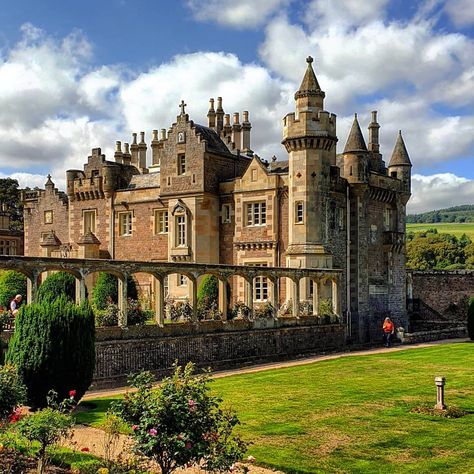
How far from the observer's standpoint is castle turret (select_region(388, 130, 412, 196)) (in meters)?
39.1

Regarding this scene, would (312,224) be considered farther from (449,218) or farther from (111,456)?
(449,218)

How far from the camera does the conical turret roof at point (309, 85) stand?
1221 inches

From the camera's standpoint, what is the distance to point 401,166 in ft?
129

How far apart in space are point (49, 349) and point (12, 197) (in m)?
62.7

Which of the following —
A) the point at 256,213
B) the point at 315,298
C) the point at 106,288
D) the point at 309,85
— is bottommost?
the point at 315,298

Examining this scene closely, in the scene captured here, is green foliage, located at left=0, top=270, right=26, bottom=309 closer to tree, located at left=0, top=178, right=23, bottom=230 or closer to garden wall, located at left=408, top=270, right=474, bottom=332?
garden wall, located at left=408, top=270, right=474, bottom=332

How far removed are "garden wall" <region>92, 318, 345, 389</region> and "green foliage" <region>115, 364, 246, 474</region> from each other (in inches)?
426

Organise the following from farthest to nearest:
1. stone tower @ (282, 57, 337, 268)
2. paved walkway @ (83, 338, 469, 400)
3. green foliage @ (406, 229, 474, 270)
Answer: green foliage @ (406, 229, 474, 270), stone tower @ (282, 57, 337, 268), paved walkway @ (83, 338, 469, 400)

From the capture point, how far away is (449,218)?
182 m

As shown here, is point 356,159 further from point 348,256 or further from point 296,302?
point 296,302

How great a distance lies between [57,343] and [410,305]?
3701cm

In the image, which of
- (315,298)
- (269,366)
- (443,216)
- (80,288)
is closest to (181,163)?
(315,298)

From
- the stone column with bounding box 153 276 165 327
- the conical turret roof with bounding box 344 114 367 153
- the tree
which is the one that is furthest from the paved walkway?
the tree

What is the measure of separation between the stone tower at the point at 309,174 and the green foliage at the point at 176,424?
73.4 feet
